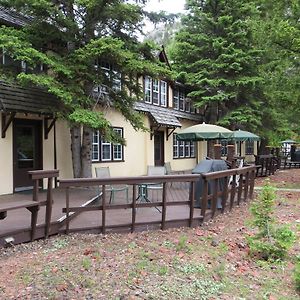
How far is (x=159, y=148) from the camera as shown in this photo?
70.4ft

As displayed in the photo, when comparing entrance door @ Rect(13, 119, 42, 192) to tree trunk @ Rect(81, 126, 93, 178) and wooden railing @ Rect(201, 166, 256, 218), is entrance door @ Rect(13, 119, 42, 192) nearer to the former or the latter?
tree trunk @ Rect(81, 126, 93, 178)

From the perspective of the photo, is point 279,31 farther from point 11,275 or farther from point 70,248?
point 11,275

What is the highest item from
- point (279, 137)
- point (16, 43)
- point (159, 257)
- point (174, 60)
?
point (174, 60)

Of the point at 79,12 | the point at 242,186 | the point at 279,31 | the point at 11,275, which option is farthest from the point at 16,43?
the point at 279,31

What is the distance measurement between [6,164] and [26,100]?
2003 mm

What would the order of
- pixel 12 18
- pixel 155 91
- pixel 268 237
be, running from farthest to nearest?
1. pixel 155 91
2. pixel 12 18
3. pixel 268 237

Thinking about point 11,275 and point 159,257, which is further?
point 159,257

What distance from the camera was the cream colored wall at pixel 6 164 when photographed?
11156 millimetres

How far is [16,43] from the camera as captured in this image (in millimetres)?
9414

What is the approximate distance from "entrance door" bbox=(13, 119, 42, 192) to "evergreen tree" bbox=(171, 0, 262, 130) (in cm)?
1171

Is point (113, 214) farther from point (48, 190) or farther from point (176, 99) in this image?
point (176, 99)

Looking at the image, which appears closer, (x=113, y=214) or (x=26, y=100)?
(x=113, y=214)

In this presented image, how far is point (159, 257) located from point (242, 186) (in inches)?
241

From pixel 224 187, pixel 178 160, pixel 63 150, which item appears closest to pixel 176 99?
pixel 178 160
